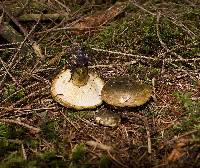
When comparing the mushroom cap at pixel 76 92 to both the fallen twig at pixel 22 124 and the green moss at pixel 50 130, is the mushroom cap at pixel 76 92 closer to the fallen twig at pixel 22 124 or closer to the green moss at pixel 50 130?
the green moss at pixel 50 130

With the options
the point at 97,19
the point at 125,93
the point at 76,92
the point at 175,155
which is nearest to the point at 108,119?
the point at 125,93

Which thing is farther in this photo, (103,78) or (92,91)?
(103,78)

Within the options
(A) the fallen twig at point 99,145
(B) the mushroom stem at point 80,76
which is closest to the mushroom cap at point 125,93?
(B) the mushroom stem at point 80,76

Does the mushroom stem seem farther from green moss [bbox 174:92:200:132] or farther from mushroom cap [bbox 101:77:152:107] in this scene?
green moss [bbox 174:92:200:132]

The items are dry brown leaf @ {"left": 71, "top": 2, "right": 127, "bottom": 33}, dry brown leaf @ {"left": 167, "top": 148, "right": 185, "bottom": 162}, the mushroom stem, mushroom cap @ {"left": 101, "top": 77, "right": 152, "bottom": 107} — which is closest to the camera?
dry brown leaf @ {"left": 167, "top": 148, "right": 185, "bottom": 162}

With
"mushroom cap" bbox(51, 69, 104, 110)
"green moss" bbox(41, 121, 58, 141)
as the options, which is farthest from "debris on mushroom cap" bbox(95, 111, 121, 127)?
"green moss" bbox(41, 121, 58, 141)

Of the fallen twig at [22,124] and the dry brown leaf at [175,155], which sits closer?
the dry brown leaf at [175,155]

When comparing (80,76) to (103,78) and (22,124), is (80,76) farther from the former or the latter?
(22,124)
